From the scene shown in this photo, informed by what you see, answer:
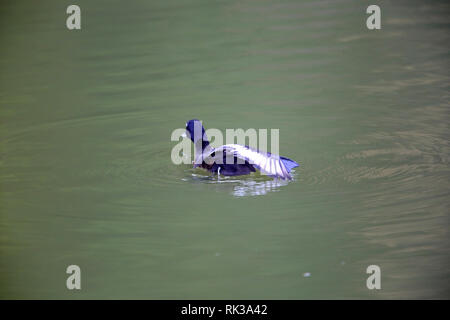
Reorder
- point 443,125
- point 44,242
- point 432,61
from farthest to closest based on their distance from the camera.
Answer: point 432,61 → point 443,125 → point 44,242

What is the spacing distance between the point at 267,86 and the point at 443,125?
9.12 ft

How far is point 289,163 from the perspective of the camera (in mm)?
7406

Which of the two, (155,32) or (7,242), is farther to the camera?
(155,32)

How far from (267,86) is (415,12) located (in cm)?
422

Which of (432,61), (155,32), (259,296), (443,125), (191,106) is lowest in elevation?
(259,296)

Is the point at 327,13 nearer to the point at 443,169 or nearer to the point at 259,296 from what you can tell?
the point at 443,169

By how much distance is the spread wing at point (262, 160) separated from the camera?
7.09m

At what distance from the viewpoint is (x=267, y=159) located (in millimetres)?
7191

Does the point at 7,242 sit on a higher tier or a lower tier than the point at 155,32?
lower

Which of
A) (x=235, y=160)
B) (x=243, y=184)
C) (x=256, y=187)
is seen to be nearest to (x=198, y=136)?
(x=235, y=160)

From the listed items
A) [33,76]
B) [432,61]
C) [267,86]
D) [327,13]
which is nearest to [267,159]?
[267,86]

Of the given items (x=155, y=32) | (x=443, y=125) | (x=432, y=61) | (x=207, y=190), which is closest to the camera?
(x=207, y=190)

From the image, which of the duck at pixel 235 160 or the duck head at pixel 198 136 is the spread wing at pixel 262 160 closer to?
the duck at pixel 235 160

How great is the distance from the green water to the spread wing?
13 cm
